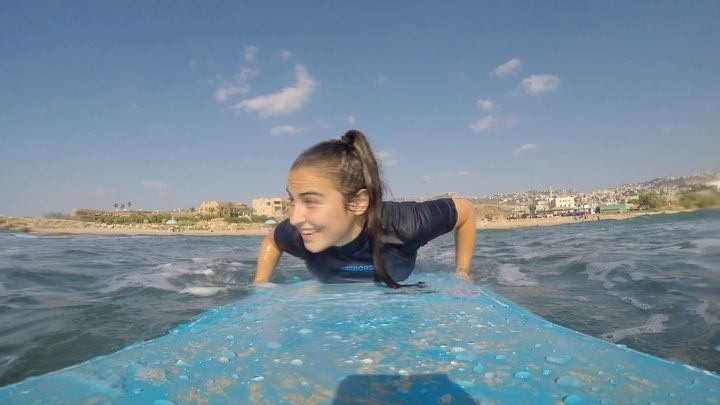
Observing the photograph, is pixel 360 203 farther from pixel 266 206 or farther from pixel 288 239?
pixel 266 206

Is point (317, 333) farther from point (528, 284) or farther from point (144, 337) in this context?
point (528, 284)

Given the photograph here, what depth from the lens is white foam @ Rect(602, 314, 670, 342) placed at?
268 cm

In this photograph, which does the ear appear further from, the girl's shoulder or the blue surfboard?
the blue surfboard

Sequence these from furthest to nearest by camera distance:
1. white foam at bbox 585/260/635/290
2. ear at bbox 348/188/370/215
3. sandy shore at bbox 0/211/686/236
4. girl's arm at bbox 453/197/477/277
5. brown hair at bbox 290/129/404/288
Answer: sandy shore at bbox 0/211/686/236 < white foam at bbox 585/260/635/290 < girl's arm at bbox 453/197/477/277 < ear at bbox 348/188/370/215 < brown hair at bbox 290/129/404/288

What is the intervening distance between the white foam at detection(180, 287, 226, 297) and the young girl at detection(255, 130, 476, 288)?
22.2 inches

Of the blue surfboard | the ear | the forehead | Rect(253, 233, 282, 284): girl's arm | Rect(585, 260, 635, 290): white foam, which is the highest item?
the forehead

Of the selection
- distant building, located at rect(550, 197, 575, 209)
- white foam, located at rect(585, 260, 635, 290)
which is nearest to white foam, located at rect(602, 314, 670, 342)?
white foam, located at rect(585, 260, 635, 290)

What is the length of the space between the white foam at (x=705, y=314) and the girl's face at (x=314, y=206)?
2.70 metres

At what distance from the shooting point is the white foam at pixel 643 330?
2.68 meters

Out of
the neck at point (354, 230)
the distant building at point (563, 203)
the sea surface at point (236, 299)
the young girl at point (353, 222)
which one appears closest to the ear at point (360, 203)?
the young girl at point (353, 222)

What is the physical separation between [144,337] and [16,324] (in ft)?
4.02

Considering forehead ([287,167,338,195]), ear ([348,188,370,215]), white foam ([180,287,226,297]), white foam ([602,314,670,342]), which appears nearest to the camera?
white foam ([602,314,670,342])

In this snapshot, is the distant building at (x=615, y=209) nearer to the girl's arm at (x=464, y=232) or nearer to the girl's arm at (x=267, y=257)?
the girl's arm at (x=464, y=232)

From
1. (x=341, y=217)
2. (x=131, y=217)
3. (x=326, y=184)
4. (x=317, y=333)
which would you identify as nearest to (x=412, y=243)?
(x=341, y=217)
